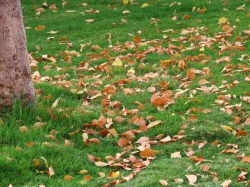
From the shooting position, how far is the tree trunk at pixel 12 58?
6.05 metres

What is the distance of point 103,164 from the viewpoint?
5367 mm

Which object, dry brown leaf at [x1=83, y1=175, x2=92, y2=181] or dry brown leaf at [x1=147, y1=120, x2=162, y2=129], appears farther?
dry brown leaf at [x1=147, y1=120, x2=162, y2=129]

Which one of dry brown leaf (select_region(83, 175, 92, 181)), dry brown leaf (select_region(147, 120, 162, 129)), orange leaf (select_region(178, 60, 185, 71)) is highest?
orange leaf (select_region(178, 60, 185, 71))

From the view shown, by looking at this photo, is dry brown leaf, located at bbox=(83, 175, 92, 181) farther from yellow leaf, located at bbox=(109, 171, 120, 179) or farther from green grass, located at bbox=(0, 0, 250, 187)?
yellow leaf, located at bbox=(109, 171, 120, 179)

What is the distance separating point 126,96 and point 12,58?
1.65m

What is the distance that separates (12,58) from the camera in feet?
20.0

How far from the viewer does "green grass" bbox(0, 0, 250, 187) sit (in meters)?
5.17

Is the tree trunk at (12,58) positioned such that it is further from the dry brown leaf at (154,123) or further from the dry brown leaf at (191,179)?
the dry brown leaf at (191,179)

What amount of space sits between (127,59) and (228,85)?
194cm

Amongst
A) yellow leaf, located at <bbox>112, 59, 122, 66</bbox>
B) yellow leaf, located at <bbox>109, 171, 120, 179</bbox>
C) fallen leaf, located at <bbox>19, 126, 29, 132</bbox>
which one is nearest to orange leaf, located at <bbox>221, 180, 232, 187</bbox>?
yellow leaf, located at <bbox>109, 171, 120, 179</bbox>

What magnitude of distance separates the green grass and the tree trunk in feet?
0.51

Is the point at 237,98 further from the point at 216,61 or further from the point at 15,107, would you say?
the point at 15,107

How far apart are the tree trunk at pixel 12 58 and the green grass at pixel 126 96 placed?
16 cm

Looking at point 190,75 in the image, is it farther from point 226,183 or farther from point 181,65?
point 226,183
